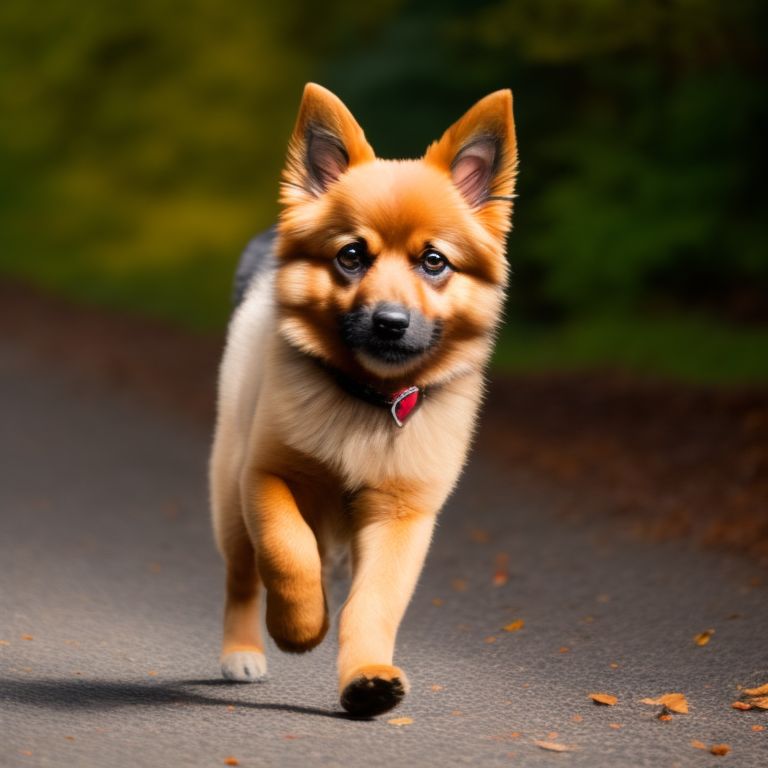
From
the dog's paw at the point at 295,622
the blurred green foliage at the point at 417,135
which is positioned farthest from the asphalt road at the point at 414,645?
the blurred green foliage at the point at 417,135

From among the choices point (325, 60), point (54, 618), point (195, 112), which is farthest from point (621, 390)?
point (195, 112)

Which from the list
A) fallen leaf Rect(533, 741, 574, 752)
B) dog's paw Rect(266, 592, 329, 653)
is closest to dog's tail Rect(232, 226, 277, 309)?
dog's paw Rect(266, 592, 329, 653)

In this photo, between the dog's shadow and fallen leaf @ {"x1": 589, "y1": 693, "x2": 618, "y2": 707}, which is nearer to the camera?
the dog's shadow

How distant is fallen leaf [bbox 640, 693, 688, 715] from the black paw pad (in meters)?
1.24

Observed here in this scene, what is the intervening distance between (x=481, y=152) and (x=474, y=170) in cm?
7

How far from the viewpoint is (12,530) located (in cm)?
866

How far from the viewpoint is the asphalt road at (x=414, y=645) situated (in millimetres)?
4699

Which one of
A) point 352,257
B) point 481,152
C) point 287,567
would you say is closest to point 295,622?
point 287,567

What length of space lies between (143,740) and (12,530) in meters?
4.35

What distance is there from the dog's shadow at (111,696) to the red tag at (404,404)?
3.67ft

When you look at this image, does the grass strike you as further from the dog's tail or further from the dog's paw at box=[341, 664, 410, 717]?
the dog's paw at box=[341, 664, 410, 717]

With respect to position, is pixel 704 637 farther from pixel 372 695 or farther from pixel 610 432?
pixel 610 432

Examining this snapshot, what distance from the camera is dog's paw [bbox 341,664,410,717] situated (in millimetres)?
4602

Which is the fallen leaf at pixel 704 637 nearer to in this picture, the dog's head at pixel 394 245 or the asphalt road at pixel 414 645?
the asphalt road at pixel 414 645
